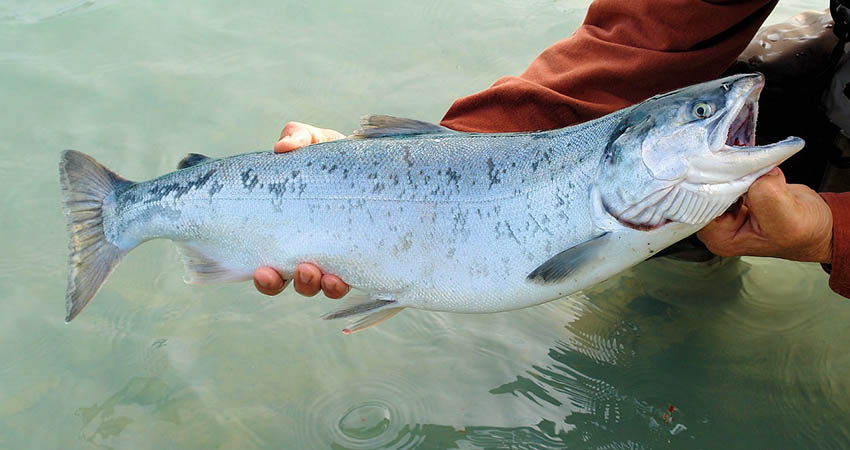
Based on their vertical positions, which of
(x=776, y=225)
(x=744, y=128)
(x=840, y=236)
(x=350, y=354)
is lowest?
(x=350, y=354)

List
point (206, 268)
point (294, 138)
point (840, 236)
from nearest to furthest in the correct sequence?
1. point (840, 236)
2. point (206, 268)
3. point (294, 138)

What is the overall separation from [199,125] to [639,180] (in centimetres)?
335

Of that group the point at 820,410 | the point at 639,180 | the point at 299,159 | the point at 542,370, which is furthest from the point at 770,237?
the point at 299,159

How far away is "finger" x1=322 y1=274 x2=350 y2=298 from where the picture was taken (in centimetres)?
277

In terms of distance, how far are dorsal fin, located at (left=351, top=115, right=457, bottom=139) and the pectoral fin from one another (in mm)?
709

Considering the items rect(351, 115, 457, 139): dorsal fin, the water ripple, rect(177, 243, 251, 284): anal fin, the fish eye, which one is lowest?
the water ripple

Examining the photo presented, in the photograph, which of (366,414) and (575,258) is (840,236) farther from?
(366,414)

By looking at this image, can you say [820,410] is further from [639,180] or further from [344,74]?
[344,74]

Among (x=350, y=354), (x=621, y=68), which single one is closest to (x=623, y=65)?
(x=621, y=68)

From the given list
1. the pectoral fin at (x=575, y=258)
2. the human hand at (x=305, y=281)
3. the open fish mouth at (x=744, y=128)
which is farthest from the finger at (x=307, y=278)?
the open fish mouth at (x=744, y=128)

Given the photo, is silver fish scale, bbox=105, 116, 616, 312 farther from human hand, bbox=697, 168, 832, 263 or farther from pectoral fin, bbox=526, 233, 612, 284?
human hand, bbox=697, 168, 832, 263

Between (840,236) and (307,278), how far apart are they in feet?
6.28

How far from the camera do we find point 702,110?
2240mm

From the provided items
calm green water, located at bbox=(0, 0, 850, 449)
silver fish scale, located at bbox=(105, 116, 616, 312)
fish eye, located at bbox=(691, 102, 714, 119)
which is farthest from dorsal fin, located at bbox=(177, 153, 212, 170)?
fish eye, located at bbox=(691, 102, 714, 119)
